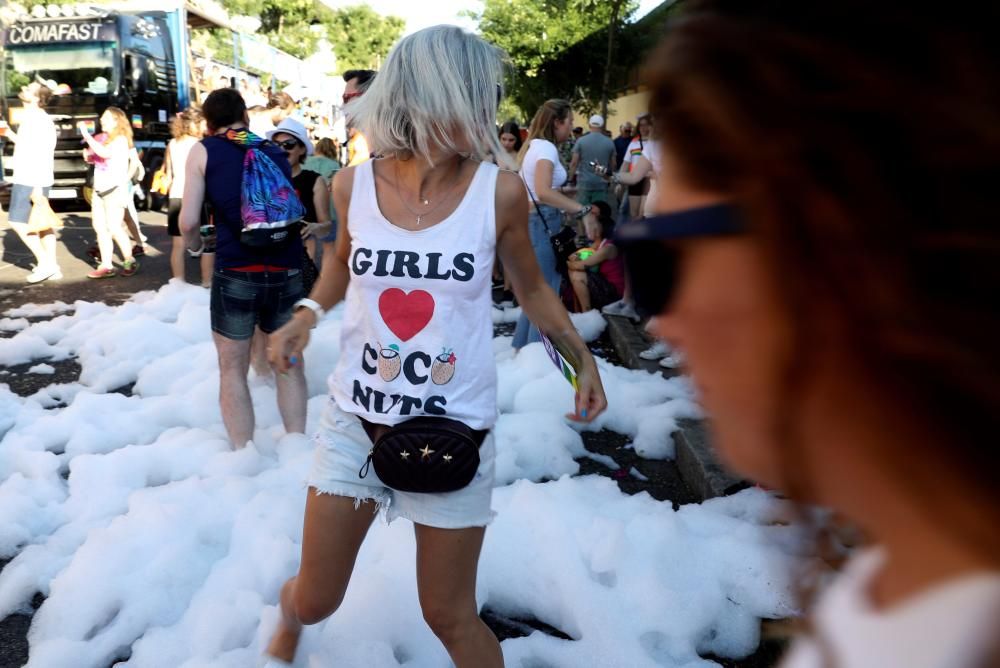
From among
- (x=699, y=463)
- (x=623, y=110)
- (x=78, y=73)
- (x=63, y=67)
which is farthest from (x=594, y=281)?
(x=623, y=110)

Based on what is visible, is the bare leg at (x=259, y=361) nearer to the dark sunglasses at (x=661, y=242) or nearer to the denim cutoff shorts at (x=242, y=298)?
the denim cutoff shorts at (x=242, y=298)

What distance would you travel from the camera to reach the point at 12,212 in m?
8.74

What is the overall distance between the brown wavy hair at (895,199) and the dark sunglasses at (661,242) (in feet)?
0.19

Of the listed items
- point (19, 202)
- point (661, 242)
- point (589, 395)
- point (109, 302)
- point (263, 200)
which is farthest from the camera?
point (19, 202)

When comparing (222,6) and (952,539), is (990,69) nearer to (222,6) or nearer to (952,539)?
(952,539)

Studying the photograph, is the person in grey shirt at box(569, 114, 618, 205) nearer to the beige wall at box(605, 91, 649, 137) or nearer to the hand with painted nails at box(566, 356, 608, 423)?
the hand with painted nails at box(566, 356, 608, 423)

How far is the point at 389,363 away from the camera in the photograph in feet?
6.82

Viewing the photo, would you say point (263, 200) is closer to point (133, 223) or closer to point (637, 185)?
point (637, 185)

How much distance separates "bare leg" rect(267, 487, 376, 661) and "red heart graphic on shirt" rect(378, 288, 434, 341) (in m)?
0.44

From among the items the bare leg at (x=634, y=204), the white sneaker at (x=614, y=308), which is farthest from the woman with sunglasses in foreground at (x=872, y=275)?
the bare leg at (x=634, y=204)

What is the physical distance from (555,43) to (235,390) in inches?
1210

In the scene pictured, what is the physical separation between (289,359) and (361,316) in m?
0.28

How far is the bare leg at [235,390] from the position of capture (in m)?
4.07

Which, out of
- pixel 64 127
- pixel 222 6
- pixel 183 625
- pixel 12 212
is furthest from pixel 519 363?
pixel 222 6
